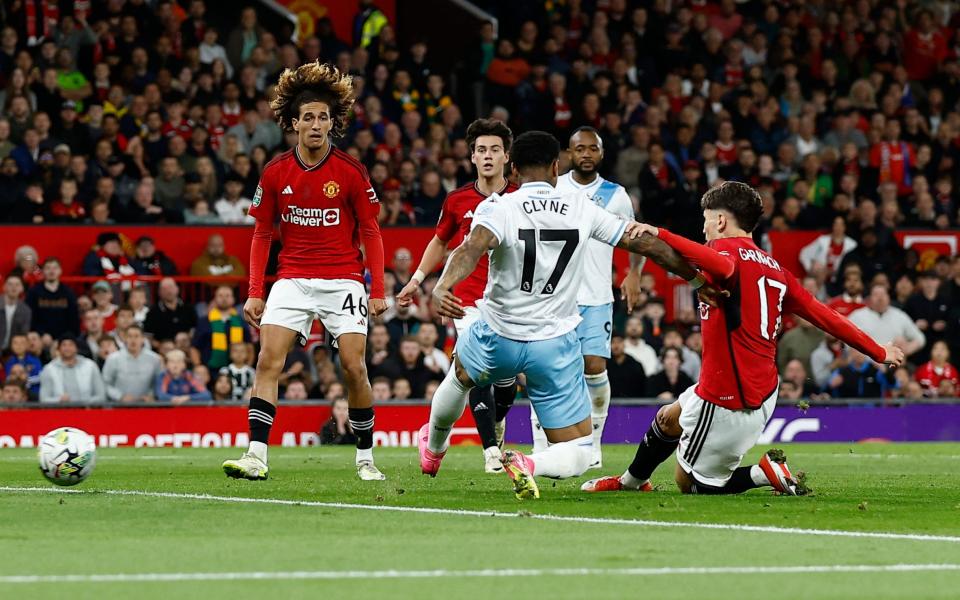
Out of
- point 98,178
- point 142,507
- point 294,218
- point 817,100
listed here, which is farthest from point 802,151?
point 142,507

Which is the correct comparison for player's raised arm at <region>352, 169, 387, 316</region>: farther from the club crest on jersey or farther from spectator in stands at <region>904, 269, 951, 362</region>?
spectator in stands at <region>904, 269, 951, 362</region>

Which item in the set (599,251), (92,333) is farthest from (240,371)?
(599,251)

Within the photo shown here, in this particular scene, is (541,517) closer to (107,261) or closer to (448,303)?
(448,303)

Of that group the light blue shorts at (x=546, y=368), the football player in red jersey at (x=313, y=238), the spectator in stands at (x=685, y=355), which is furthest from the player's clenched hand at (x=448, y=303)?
the spectator in stands at (x=685, y=355)

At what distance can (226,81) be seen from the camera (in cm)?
2278

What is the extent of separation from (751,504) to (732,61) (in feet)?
58.8

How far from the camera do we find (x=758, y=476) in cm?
1012

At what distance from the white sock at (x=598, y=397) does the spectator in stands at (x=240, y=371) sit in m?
7.06

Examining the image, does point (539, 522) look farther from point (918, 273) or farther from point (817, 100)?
point (817, 100)

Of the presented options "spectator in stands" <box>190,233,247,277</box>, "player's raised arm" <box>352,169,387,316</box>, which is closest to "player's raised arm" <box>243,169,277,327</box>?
"player's raised arm" <box>352,169,387,316</box>

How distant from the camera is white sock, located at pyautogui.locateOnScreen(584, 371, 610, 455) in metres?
12.9

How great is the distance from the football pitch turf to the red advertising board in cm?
623

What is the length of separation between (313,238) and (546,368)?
2.39 metres

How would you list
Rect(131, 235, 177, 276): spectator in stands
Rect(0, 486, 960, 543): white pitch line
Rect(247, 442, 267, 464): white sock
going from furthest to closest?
Rect(131, 235, 177, 276): spectator in stands, Rect(247, 442, 267, 464): white sock, Rect(0, 486, 960, 543): white pitch line
